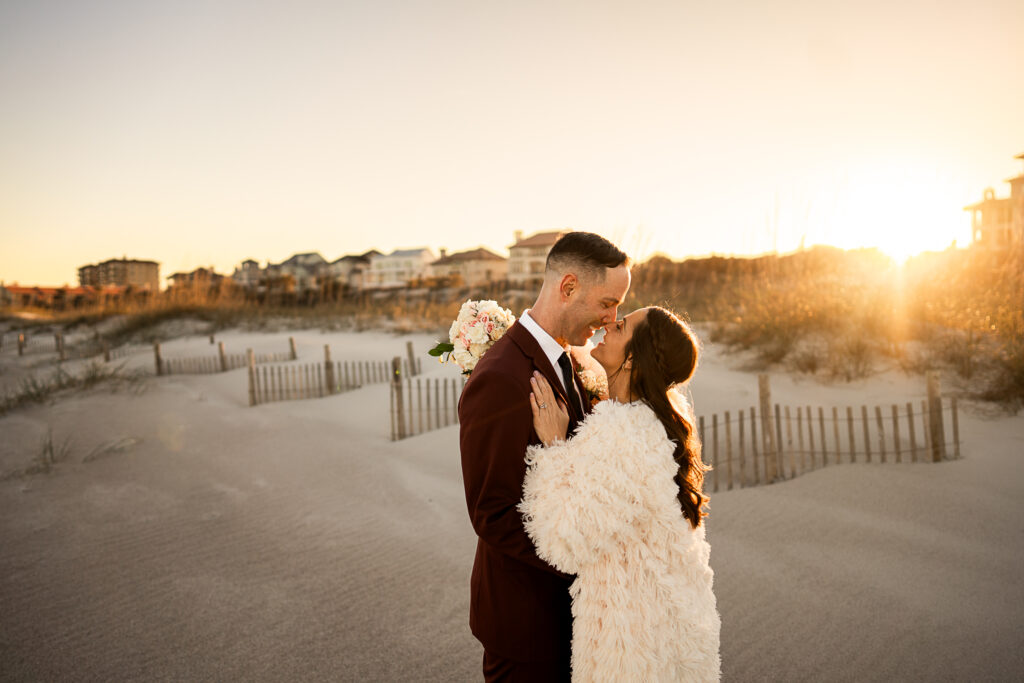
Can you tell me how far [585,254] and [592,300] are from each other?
0.70ft

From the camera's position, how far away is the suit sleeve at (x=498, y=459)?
2.20 metres

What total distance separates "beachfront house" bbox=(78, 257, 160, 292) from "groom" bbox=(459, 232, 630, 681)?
370ft

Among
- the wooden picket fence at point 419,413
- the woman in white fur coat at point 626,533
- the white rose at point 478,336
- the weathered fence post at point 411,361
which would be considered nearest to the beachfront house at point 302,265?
the weathered fence post at point 411,361

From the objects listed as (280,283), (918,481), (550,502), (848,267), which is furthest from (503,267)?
(550,502)

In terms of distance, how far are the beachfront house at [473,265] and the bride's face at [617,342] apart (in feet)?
240

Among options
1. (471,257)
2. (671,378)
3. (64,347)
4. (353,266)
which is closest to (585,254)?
(671,378)

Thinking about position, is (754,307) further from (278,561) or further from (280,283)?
(280,283)

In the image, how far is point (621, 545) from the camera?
2.29 m

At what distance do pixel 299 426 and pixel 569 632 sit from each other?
12267 millimetres

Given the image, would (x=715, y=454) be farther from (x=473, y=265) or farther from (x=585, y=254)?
(x=473, y=265)

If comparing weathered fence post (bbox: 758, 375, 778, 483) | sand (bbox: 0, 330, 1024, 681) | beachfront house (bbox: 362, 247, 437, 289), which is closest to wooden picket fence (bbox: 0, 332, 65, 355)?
sand (bbox: 0, 330, 1024, 681)

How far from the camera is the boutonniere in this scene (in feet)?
10.2

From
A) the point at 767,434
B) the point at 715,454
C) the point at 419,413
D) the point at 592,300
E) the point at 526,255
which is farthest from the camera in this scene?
the point at 526,255

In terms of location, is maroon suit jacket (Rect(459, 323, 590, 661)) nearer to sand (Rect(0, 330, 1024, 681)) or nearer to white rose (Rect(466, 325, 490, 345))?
white rose (Rect(466, 325, 490, 345))
